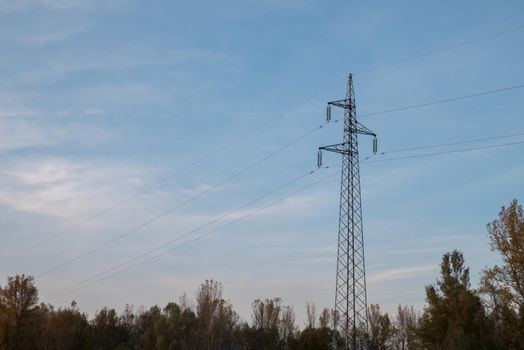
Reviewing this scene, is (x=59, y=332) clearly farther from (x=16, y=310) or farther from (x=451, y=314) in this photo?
(x=451, y=314)

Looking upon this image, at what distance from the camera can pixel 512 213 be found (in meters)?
40.3

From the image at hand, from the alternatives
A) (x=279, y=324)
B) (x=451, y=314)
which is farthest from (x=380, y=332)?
(x=451, y=314)

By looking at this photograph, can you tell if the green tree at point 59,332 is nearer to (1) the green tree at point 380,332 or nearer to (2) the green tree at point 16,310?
(2) the green tree at point 16,310

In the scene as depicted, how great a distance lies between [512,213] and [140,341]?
202ft

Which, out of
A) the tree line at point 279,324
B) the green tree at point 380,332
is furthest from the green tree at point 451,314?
the green tree at point 380,332

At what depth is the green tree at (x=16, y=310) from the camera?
214 feet

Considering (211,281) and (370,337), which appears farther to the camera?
(370,337)

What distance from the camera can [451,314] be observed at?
47062 mm

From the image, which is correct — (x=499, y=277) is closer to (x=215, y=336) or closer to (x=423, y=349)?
(x=423, y=349)

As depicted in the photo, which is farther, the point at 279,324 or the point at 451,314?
the point at 279,324

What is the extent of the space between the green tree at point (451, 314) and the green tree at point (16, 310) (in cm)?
4133

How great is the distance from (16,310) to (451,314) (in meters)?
44.4

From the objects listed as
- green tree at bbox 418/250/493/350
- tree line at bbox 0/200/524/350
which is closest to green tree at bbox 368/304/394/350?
tree line at bbox 0/200/524/350

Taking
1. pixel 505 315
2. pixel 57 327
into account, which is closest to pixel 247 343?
pixel 57 327
